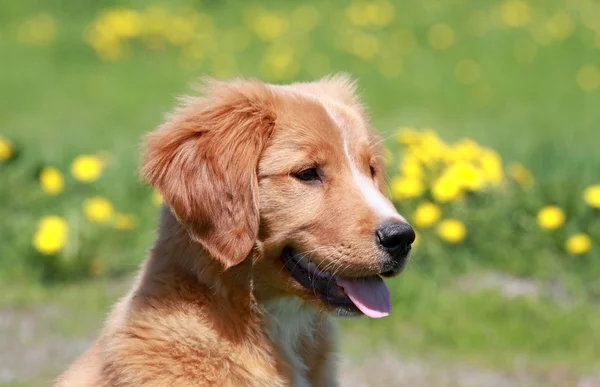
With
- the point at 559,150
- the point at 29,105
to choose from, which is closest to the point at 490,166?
the point at 559,150


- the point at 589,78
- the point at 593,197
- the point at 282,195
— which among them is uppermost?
the point at 282,195

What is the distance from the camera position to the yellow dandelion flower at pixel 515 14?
16.5 metres

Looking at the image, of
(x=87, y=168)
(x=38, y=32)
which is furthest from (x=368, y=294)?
(x=38, y=32)

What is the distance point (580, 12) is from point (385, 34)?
11.8ft

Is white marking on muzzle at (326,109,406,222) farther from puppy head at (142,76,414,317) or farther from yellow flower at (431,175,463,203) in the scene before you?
yellow flower at (431,175,463,203)

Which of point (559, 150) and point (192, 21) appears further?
point (192, 21)

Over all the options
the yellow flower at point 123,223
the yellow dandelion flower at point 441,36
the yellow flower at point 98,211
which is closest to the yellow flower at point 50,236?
the yellow flower at point 98,211

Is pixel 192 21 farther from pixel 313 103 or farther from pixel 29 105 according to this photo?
pixel 313 103

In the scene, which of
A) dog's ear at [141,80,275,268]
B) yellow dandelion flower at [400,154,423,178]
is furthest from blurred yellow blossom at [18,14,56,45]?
dog's ear at [141,80,275,268]

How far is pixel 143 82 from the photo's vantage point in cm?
1458

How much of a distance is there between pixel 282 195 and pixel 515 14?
1338cm

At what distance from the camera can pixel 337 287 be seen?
13.8 feet

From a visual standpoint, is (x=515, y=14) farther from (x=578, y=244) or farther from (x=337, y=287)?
(x=337, y=287)

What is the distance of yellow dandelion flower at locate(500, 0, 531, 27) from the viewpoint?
16.5 m
